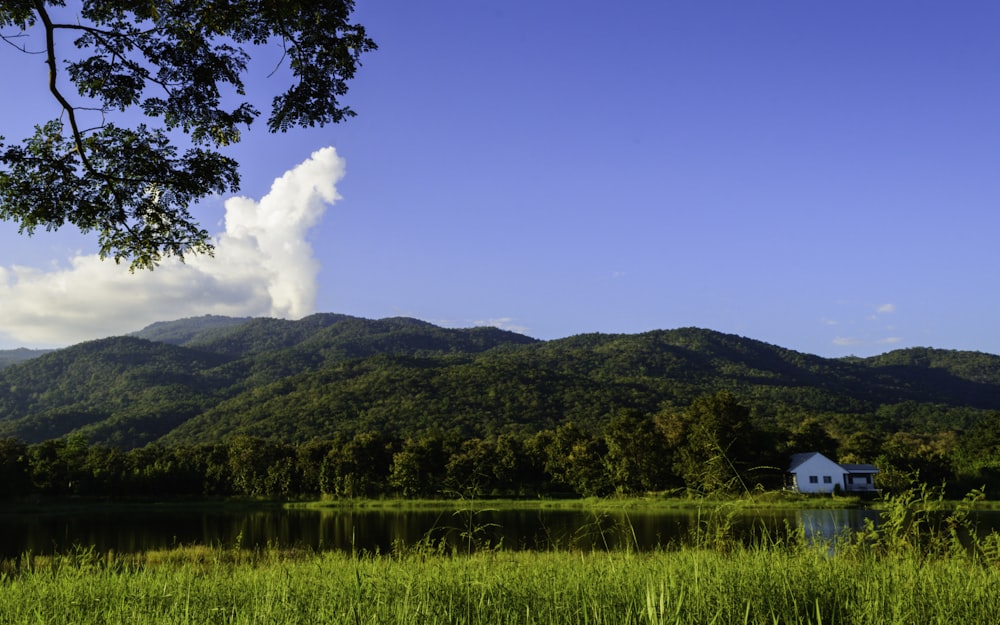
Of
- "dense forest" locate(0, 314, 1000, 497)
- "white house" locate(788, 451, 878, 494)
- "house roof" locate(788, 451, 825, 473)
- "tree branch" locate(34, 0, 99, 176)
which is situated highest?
"tree branch" locate(34, 0, 99, 176)

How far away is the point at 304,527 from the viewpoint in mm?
46688

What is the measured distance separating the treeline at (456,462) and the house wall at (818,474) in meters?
2.80

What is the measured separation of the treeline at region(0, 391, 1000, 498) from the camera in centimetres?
6706

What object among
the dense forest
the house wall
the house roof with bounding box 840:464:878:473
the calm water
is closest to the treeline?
the dense forest

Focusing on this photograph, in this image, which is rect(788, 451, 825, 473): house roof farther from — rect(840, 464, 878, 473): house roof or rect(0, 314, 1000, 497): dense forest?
rect(840, 464, 878, 473): house roof

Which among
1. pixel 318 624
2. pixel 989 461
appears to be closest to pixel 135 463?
pixel 318 624

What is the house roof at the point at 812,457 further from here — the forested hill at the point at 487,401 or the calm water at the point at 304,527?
the forested hill at the point at 487,401

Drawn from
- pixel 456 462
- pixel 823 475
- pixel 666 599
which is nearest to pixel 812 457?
pixel 823 475

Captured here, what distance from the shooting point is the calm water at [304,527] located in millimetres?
34469

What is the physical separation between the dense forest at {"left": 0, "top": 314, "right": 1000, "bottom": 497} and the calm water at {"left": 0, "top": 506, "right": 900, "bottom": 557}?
4711 mm

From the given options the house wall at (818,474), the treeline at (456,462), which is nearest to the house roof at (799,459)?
the house wall at (818,474)

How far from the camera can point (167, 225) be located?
1134 centimetres

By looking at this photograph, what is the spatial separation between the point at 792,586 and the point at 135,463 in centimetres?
8773

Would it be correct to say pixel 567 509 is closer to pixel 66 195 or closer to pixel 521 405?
pixel 66 195
